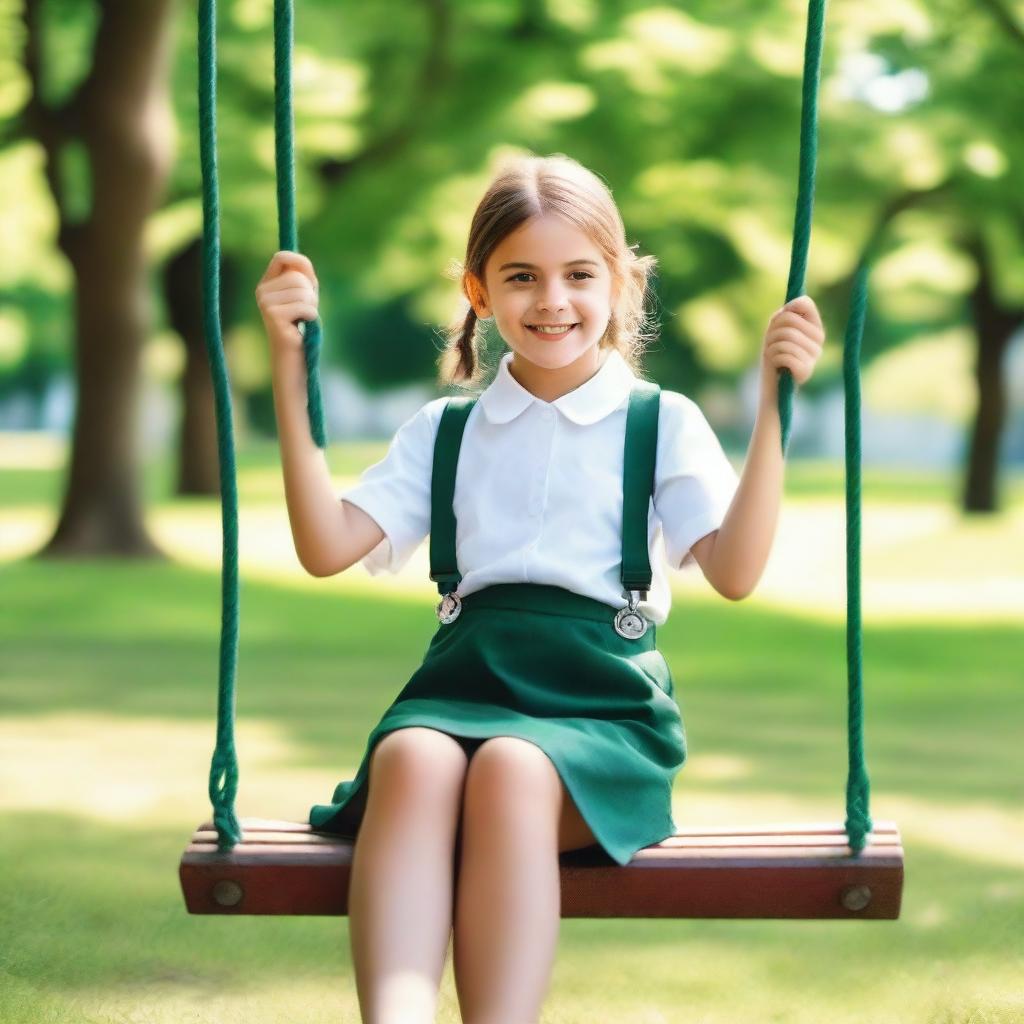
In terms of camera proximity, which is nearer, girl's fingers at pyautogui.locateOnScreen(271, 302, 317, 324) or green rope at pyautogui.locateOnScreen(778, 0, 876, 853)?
green rope at pyautogui.locateOnScreen(778, 0, 876, 853)

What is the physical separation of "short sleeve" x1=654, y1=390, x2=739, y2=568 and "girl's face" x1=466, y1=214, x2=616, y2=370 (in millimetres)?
193

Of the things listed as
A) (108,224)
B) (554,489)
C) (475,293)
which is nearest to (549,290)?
(475,293)

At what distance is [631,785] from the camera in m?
2.80

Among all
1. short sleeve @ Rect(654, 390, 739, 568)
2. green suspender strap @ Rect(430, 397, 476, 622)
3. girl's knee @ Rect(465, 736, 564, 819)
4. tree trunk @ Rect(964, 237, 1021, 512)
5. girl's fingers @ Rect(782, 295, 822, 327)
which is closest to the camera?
girl's knee @ Rect(465, 736, 564, 819)

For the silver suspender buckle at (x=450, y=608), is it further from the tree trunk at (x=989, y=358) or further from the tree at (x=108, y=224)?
the tree trunk at (x=989, y=358)

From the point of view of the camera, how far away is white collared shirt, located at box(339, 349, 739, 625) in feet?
9.77

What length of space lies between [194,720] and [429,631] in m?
3.55

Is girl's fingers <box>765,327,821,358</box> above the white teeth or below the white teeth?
below

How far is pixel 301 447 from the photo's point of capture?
9.59ft

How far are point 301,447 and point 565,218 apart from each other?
555 mm

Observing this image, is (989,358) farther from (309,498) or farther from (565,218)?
(309,498)

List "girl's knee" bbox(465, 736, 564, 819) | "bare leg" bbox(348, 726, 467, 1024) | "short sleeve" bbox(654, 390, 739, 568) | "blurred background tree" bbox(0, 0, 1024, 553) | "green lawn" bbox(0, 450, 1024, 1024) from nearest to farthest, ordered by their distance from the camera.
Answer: "bare leg" bbox(348, 726, 467, 1024), "girl's knee" bbox(465, 736, 564, 819), "short sleeve" bbox(654, 390, 739, 568), "green lawn" bbox(0, 450, 1024, 1024), "blurred background tree" bbox(0, 0, 1024, 553)

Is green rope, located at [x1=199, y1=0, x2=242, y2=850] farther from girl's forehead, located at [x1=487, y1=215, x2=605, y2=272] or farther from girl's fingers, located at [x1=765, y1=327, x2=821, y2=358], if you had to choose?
girl's fingers, located at [x1=765, y1=327, x2=821, y2=358]

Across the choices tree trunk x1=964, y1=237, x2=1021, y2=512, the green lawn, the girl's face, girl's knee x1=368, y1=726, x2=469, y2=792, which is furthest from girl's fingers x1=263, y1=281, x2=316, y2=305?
tree trunk x1=964, y1=237, x2=1021, y2=512
